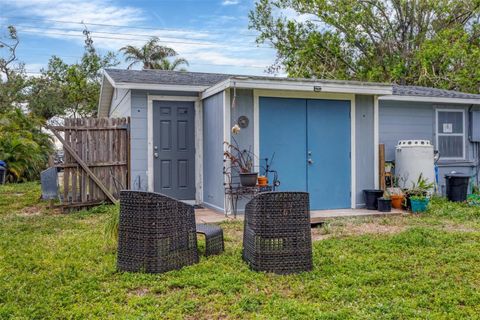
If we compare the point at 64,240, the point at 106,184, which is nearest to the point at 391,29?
the point at 106,184

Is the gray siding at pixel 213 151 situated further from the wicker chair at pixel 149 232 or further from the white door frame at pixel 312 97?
the wicker chair at pixel 149 232

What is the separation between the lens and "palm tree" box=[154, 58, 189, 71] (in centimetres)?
2164

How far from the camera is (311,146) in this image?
7609 mm

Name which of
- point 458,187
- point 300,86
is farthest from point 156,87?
point 458,187

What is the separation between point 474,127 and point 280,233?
26.8 feet

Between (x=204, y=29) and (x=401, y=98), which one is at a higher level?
(x=204, y=29)

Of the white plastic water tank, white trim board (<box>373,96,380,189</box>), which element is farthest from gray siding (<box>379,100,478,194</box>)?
white trim board (<box>373,96,380,189</box>)

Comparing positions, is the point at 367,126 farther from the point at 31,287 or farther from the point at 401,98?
the point at 31,287

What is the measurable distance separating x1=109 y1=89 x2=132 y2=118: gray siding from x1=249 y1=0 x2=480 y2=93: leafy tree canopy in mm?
10427

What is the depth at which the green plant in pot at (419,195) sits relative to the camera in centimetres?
739

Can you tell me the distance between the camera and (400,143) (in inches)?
342

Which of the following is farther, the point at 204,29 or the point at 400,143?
the point at 204,29

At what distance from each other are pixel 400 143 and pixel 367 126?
1.16m

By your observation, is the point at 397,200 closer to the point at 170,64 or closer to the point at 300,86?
the point at 300,86
